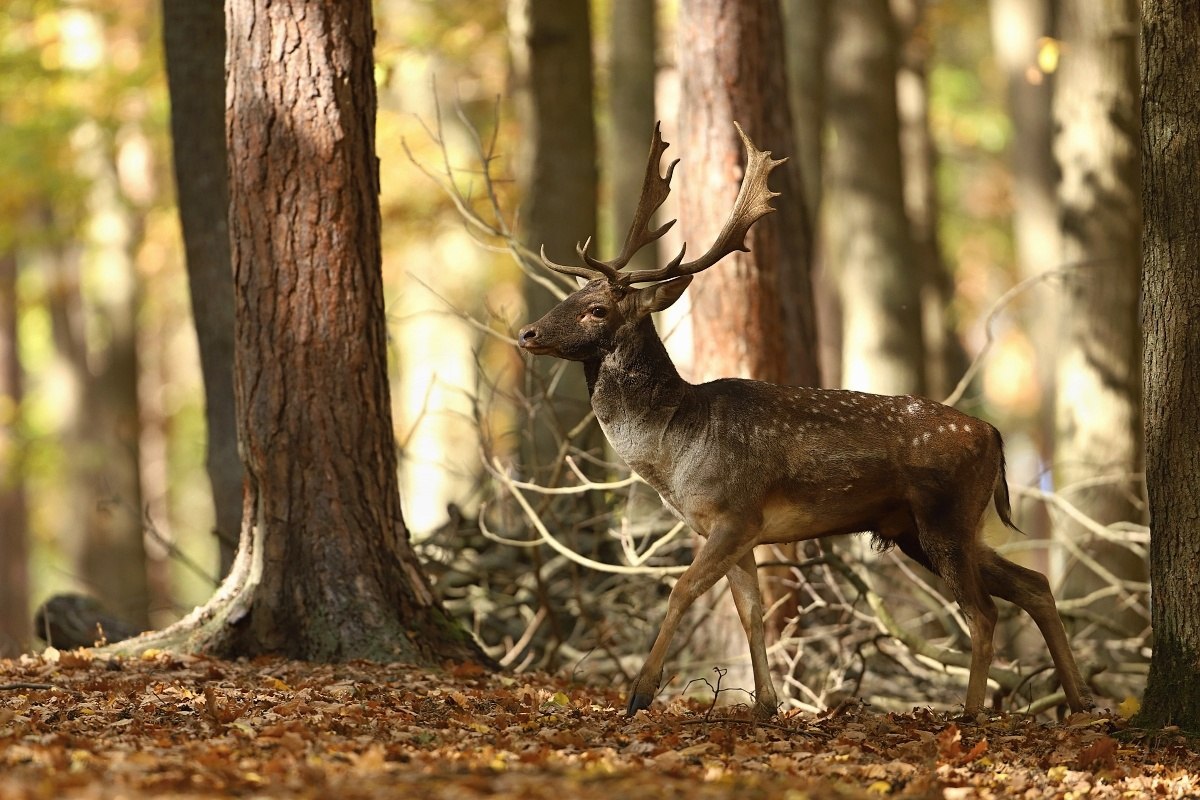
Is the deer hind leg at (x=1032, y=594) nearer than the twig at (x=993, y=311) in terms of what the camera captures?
Yes

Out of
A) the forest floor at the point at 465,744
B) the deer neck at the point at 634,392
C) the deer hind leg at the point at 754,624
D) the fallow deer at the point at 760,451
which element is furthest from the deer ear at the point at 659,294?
the forest floor at the point at 465,744

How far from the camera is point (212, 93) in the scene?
Result: 437 inches

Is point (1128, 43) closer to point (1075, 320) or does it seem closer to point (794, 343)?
point (1075, 320)

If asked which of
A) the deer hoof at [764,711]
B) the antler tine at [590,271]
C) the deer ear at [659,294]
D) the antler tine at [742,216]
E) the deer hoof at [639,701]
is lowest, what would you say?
the deer hoof at [764,711]

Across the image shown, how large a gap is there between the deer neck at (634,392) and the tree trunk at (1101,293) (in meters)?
5.34

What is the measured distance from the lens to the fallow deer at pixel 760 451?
752 cm

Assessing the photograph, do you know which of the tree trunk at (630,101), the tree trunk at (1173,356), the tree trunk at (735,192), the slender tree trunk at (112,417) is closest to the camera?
the tree trunk at (1173,356)

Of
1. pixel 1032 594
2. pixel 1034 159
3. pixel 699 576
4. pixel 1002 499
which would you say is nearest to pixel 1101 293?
pixel 1002 499

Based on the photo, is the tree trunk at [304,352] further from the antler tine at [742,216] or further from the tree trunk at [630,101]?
the tree trunk at [630,101]

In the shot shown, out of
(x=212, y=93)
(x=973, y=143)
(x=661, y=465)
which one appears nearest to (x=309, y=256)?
(x=661, y=465)

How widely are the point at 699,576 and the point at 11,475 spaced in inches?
770

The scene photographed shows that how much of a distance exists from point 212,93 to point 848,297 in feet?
22.0

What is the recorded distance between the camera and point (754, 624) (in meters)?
7.72

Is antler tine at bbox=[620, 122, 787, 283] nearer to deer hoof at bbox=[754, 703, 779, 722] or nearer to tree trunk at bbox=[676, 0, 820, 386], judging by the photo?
tree trunk at bbox=[676, 0, 820, 386]
